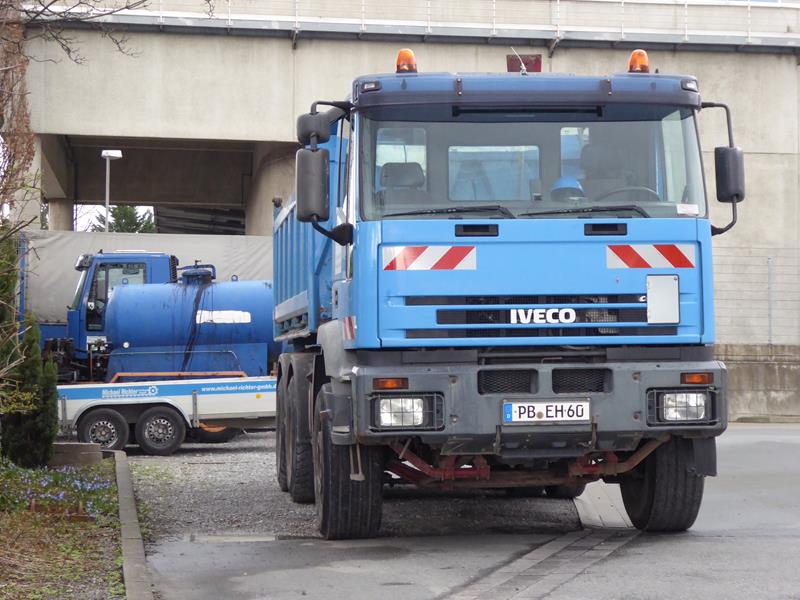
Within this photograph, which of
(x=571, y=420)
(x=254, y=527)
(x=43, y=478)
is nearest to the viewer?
(x=571, y=420)

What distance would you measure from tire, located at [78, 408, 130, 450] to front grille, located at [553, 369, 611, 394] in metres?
11.0

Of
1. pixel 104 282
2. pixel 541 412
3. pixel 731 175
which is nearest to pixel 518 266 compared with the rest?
pixel 541 412

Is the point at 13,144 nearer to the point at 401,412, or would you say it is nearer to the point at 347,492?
the point at 401,412

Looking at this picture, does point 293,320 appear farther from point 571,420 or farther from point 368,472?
point 571,420

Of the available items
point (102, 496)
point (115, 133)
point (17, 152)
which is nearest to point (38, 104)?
point (115, 133)

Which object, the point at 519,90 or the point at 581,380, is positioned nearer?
the point at 581,380

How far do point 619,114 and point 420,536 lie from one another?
3.38 m

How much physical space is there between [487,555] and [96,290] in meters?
13.5

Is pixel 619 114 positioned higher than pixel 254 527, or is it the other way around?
pixel 619 114

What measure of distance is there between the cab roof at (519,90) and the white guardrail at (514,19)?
62.3 ft

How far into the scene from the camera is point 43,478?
11.9 m

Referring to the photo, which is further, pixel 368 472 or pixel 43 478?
pixel 43 478

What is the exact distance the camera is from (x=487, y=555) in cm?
864

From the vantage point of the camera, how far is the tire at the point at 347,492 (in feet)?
29.9
